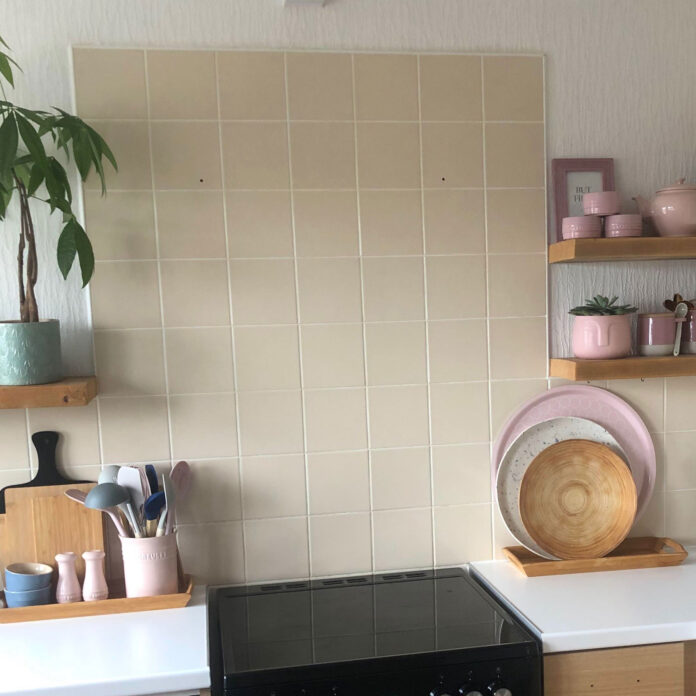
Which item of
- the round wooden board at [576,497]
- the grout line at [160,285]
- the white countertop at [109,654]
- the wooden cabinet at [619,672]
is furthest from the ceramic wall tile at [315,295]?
the wooden cabinet at [619,672]

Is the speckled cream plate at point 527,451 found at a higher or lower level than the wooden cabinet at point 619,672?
higher

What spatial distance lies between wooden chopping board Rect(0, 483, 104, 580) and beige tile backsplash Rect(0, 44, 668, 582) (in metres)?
0.07

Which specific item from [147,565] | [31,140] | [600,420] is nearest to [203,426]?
[147,565]

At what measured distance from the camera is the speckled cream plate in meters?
1.73

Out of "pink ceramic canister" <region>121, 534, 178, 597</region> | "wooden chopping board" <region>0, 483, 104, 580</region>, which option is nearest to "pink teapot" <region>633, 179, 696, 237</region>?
"pink ceramic canister" <region>121, 534, 178, 597</region>

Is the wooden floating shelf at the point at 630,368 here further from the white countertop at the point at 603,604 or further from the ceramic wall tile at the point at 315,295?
the white countertop at the point at 603,604

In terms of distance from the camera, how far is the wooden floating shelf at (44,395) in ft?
4.66

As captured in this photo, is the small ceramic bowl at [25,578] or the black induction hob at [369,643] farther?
the small ceramic bowl at [25,578]

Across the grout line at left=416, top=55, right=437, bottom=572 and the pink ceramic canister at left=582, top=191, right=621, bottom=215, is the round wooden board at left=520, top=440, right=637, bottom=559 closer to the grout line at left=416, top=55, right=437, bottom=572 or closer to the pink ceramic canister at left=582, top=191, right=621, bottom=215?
the grout line at left=416, top=55, right=437, bottom=572

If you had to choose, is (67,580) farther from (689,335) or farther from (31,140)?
(689,335)

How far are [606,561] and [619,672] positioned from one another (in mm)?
337

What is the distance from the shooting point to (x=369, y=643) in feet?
4.56

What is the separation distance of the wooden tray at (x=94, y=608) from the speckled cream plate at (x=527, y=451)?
76 cm

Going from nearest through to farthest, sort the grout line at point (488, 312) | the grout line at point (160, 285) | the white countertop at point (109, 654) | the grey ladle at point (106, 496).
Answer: the white countertop at point (109, 654) < the grey ladle at point (106, 496) < the grout line at point (160, 285) < the grout line at point (488, 312)
